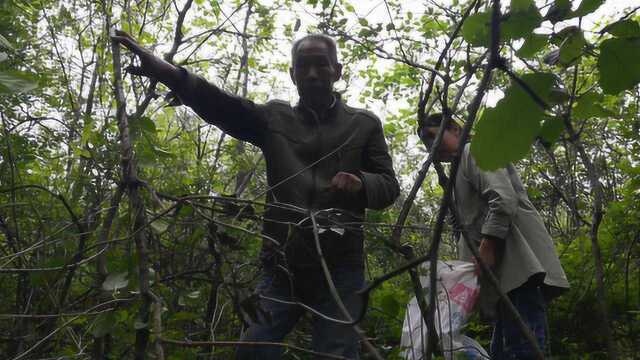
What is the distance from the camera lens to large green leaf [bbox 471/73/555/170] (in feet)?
1.95

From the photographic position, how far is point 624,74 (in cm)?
64

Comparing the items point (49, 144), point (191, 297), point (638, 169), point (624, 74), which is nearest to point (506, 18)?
point (624, 74)

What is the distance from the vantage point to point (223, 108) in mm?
2365

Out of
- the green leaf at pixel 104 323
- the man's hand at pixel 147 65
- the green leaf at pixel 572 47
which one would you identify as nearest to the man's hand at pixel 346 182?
the man's hand at pixel 147 65

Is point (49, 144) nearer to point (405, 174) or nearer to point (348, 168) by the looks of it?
point (348, 168)

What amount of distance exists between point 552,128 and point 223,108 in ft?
5.87

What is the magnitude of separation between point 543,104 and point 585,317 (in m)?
5.40

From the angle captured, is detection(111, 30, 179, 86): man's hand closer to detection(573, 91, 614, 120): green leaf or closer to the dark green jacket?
the dark green jacket

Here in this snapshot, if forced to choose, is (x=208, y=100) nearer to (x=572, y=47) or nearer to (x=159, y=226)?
(x=159, y=226)

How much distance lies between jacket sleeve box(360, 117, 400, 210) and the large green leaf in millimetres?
1576

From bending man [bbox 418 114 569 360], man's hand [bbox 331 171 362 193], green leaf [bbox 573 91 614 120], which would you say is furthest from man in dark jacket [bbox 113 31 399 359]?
green leaf [bbox 573 91 614 120]

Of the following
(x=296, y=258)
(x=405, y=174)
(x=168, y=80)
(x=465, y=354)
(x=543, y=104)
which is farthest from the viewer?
(x=405, y=174)

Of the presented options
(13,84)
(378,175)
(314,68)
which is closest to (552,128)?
(13,84)

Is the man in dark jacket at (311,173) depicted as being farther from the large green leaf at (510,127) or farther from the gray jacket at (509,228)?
the large green leaf at (510,127)
